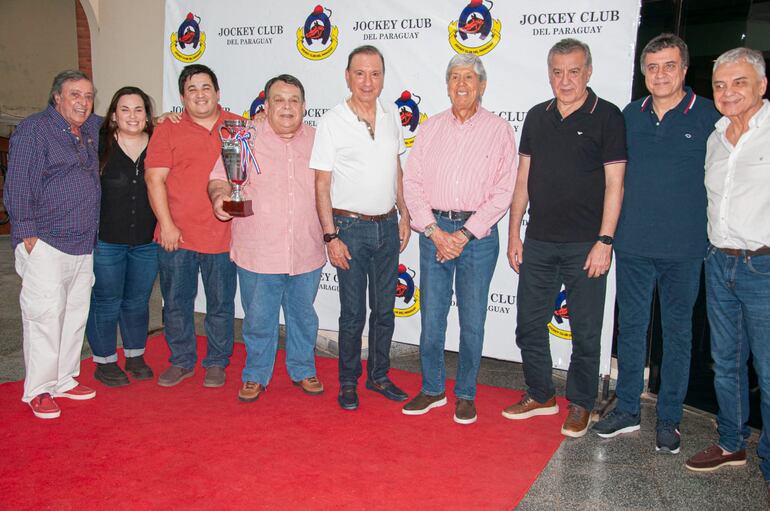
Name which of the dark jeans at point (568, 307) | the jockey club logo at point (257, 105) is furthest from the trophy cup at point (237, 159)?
the dark jeans at point (568, 307)

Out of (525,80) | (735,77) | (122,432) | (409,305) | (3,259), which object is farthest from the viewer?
(3,259)

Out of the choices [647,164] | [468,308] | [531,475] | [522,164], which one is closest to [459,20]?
[522,164]

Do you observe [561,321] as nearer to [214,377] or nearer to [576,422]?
[576,422]

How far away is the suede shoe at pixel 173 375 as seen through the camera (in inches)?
142

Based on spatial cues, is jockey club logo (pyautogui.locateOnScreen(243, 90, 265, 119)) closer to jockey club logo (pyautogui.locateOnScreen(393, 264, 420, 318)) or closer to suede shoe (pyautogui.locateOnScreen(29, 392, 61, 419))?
jockey club logo (pyautogui.locateOnScreen(393, 264, 420, 318))

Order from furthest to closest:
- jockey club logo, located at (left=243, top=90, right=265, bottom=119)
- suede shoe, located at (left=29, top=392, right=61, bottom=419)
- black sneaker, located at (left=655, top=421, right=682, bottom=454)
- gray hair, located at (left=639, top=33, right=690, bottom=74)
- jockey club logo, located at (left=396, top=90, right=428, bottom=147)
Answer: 1. jockey club logo, located at (left=243, top=90, right=265, bottom=119)
2. jockey club logo, located at (left=396, top=90, right=428, bottom=147)
3. suede shoe, located at (left=29, top=392, right=61, bottom=419)
4. black sneaker, located at (left=655, top=421, right=682, bottom=454)
5. gray hair, located at (left=639, top=33, right=690, bottom=74)

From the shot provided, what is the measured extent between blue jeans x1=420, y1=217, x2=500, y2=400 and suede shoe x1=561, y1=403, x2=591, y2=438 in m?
0.49

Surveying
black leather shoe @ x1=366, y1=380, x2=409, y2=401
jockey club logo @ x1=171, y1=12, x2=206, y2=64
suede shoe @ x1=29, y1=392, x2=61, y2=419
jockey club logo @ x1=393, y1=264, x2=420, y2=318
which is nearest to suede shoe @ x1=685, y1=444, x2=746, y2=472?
black leather shoe @ x1=366, y1=380, x2=409, y2=401

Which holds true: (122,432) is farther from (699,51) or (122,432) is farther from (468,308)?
(699,51)

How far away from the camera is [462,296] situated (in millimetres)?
3160

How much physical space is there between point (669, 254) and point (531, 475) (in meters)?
1.15

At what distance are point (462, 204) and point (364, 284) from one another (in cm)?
70

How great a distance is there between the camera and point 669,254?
276cm

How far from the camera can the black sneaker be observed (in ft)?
9.55
